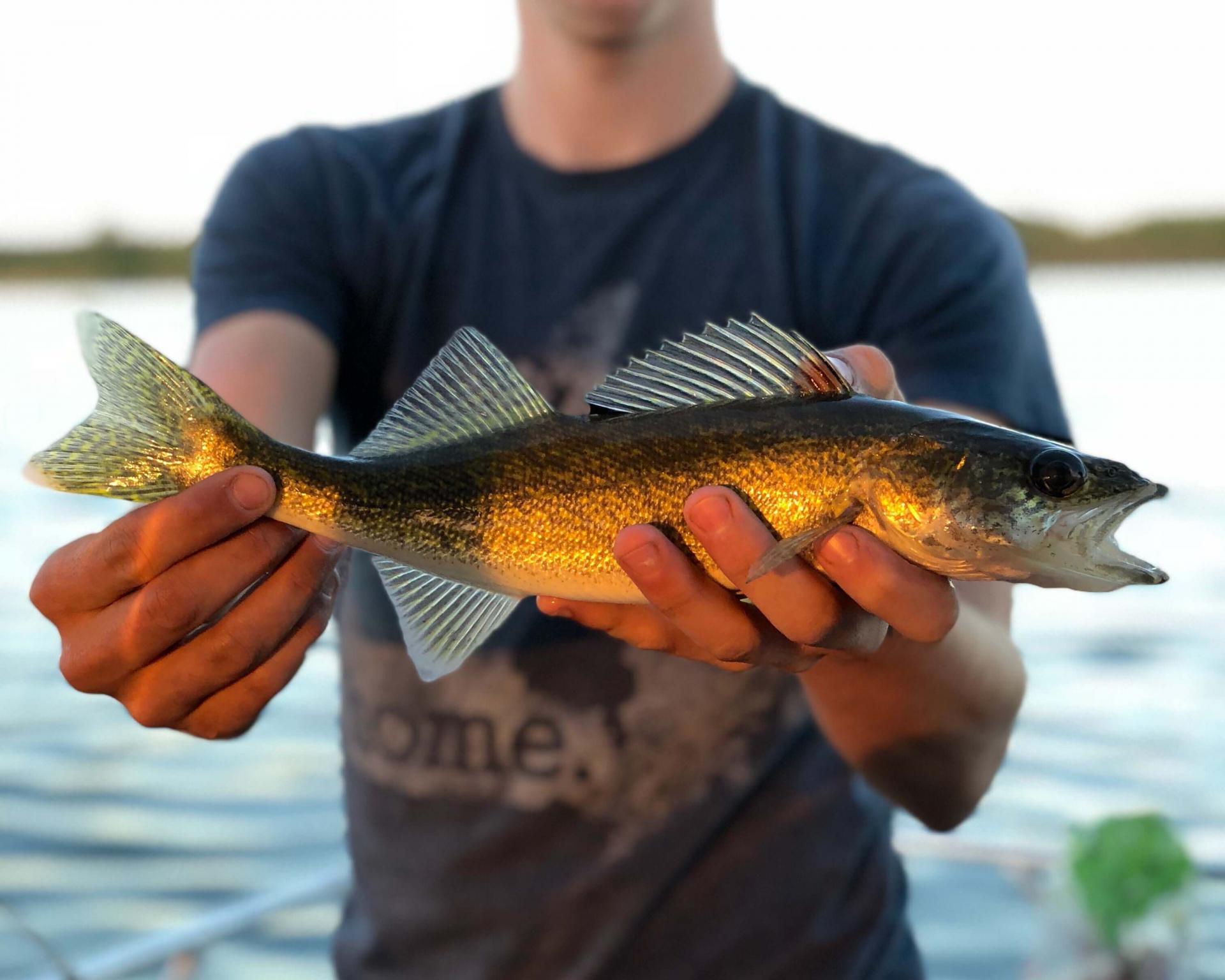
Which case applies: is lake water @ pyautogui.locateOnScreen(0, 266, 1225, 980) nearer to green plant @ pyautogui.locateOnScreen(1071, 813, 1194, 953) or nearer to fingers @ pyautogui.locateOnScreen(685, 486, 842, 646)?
green plant @ pyautogui.locateOnScreen(1071, 813, 1194, 953)

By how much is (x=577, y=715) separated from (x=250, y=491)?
1231 millimetres

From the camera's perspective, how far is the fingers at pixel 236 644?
2189 millimetres

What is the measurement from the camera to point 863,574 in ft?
6.88

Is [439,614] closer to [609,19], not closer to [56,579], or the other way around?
[56,579]

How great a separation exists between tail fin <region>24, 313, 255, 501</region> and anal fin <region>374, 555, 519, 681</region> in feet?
1.42

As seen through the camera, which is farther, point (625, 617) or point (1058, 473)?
point (625, 617)

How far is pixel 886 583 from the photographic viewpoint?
208 centimetres

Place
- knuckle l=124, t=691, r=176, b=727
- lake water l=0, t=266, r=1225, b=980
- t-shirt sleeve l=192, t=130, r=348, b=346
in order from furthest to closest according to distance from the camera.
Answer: lake water l=0, t=266, r=1225, b=980 → t-shirt sleeve l=192, t=130, r=348, b=346 → knuckle l=124, t=691, r=176, b=727

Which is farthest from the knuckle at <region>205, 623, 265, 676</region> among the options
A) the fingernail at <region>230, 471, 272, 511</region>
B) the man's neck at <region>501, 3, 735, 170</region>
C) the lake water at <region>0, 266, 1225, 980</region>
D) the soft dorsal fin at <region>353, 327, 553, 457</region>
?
the lake water at <region>0, 266, 1225, 980</region>

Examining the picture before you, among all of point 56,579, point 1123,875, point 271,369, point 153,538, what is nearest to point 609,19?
point 271,369

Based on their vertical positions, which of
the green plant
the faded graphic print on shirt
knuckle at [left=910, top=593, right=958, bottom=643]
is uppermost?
knuckle at [left=910, top=593, right=958, bottom=643]

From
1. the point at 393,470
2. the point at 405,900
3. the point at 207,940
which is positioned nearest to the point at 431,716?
the point at 405,900

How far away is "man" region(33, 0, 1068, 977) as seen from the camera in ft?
9.70

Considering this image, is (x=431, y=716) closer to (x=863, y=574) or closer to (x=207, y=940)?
(x=863, y=574)
